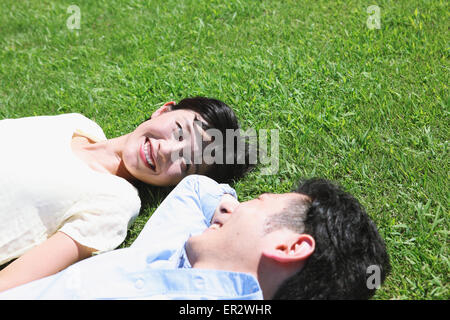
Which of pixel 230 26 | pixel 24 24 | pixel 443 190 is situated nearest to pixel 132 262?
pixel 443 190

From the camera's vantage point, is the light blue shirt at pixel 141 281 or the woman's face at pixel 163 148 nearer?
the light blue shirt at pixel 141 281

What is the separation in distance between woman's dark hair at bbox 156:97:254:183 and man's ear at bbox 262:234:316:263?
109 cm

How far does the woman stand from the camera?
2615mm

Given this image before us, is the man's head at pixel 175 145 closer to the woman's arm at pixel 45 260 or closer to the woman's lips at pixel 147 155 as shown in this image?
the woman's lips at pixel 147 155

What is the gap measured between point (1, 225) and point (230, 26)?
9.61ft

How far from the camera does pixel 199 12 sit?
15.6ft

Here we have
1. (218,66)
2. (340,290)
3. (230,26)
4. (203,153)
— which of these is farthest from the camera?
(230,26)

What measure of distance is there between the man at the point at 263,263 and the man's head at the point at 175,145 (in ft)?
2.33

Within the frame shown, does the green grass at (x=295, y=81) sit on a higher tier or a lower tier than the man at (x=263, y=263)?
higher

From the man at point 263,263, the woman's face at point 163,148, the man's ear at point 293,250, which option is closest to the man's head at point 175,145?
the woman's face at point 163,148

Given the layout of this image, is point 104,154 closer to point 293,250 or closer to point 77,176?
point 77,176

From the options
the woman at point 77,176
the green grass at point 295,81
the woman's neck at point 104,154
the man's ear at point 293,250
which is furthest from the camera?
the woman's neck at point 104,154

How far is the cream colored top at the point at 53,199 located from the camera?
264 centimetres

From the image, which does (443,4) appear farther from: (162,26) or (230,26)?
(162,26)
